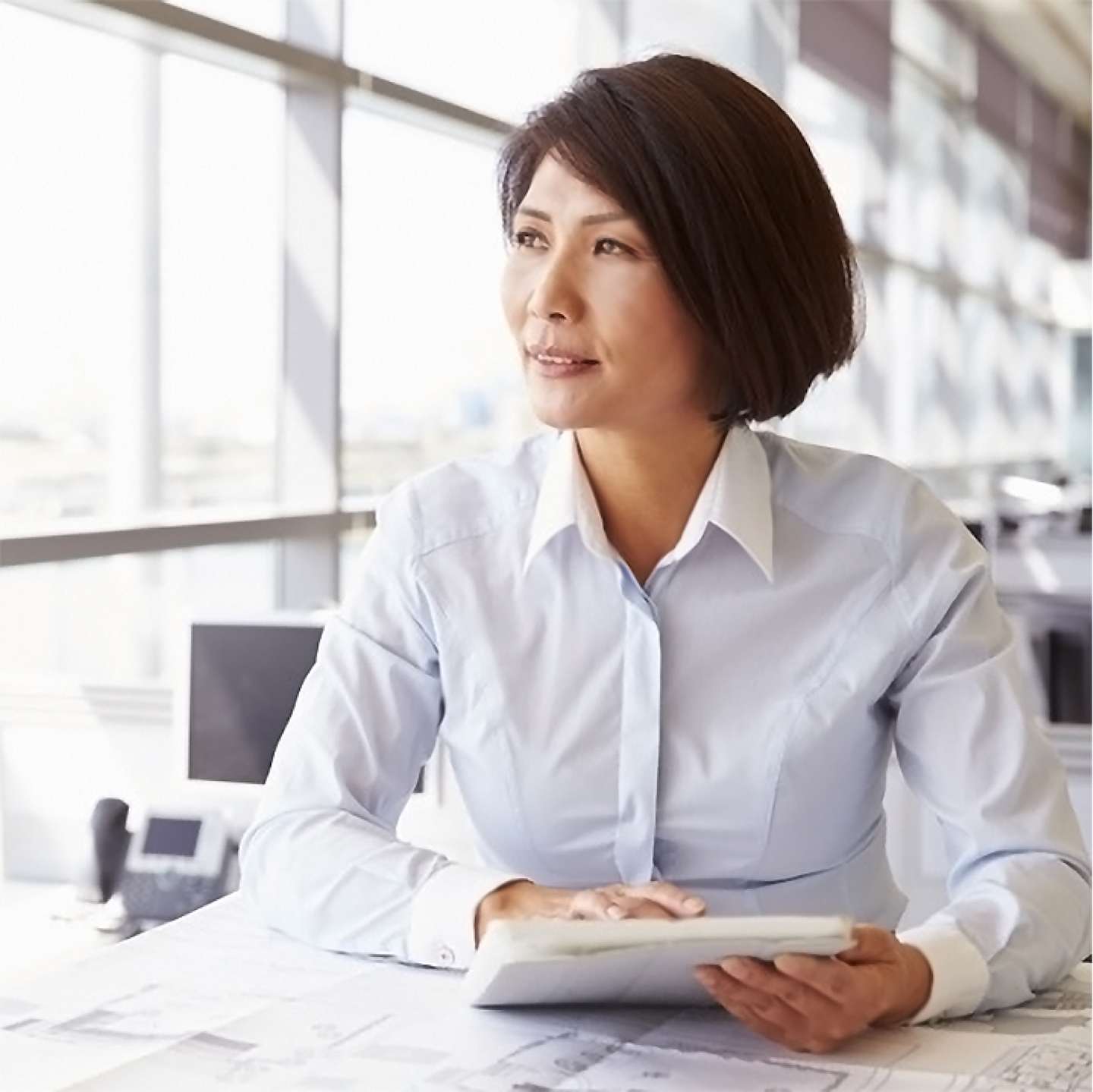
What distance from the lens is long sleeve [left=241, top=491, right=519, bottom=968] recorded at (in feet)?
4.39

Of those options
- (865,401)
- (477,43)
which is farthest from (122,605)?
(865,401)

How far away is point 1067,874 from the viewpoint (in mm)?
1399

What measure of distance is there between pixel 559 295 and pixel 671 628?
0.94 ft

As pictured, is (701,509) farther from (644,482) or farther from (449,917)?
(449,917)

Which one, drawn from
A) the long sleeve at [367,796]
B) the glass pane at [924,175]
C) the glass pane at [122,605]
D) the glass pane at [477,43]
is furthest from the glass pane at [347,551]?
the glass pane at [924,175]

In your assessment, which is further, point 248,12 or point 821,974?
point 248,12

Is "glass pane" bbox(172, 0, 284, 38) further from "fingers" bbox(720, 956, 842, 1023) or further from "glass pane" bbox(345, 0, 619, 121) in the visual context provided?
"fingers" bbox(720, 956, 842, 1023)

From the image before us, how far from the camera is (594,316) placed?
1.44 m

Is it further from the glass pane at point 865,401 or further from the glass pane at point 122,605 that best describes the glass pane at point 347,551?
the glass pane at point 865,401

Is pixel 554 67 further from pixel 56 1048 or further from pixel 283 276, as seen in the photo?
pixel 56 1048

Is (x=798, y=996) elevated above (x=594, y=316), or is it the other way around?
(x=594, y=316)

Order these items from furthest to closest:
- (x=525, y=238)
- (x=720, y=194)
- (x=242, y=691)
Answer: (x=242, y=691), (x=525, y=238), (x=720, y=194)

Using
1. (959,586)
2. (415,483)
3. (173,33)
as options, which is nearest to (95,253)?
(173,33)

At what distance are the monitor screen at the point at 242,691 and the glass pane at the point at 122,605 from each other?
0.04 meters
